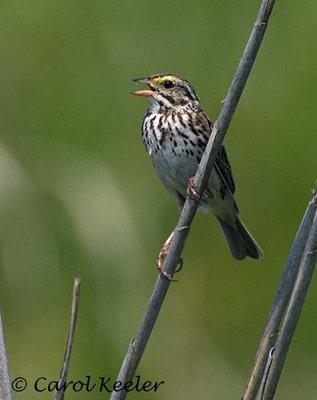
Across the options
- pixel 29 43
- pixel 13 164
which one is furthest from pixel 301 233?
pixel 29 43

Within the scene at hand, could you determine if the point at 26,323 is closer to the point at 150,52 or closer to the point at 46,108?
the point at 46,108

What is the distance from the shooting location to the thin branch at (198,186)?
2482mm

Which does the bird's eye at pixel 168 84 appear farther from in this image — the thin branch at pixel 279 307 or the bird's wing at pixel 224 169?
the thin branch at pixel 279 307

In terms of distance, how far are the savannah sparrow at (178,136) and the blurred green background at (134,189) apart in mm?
281

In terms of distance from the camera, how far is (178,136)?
4.03 metres

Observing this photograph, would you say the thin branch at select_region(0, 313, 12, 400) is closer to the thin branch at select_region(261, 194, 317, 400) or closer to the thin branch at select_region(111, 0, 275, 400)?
the thin branch at select_region(111, 0, 275, 400)

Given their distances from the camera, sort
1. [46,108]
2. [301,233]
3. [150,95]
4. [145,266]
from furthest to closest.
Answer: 1. [46,108]
2. [145,266]
3. [150,95]
4. [301,233]

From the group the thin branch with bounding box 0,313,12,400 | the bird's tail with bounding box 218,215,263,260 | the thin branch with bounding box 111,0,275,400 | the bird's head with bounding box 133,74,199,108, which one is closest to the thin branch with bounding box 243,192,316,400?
the thin branch with bounding box 111,0,275,400

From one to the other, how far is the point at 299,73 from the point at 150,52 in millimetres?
607

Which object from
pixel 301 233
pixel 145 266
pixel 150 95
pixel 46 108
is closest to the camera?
pixel 301 233

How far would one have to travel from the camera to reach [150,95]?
13.3 ft

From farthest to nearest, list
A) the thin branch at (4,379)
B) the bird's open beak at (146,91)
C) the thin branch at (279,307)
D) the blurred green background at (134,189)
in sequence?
the blurred green background at (134,189), the bird's open beak at (146,91), the thin branch at (279,307), the thin branch at (4,379)

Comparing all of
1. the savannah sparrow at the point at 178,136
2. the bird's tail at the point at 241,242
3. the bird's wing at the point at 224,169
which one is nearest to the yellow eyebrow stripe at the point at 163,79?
the savannah sparrow at the point at 178,136

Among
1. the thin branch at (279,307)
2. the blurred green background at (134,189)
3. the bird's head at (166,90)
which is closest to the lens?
the thin branch at (279,307)
